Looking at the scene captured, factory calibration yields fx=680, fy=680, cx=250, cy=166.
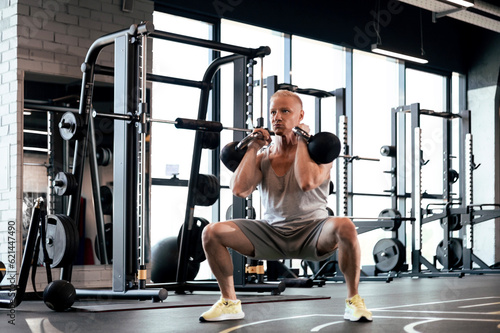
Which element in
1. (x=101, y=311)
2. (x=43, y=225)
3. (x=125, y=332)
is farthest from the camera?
(x=43, y=225)

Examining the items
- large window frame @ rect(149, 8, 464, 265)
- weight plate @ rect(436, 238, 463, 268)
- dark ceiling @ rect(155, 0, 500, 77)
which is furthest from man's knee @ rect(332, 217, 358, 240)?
weight plate @ rect(436, 238, 463, 268)

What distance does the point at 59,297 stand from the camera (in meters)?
3.70

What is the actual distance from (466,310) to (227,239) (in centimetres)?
152

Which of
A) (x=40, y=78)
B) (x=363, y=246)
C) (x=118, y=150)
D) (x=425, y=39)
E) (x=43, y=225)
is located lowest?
(x=363, y=246)

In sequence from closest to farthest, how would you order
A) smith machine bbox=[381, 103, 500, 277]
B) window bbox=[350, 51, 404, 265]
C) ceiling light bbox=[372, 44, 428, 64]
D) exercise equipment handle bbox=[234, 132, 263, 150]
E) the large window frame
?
exercise equipment handle bbox=[234, 132, 263, 150], the large window frame, ceiling light bbox=[372, 44, 428, 64], smith machine bbox=[381, 103, 500, 277], window bbox=[350, 51, 404, 265]

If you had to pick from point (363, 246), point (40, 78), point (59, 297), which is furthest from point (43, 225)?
point (363, 246)

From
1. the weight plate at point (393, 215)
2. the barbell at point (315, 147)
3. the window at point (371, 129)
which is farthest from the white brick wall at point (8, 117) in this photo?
the window at point (371, 129)

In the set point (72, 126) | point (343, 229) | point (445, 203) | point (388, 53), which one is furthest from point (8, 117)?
point (445, 203)

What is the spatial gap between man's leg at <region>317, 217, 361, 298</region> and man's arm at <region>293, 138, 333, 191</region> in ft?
0.57

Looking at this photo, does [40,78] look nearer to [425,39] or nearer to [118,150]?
[118,150]

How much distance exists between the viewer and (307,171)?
2920mm

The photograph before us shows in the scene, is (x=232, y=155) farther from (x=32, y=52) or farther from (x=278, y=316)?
(x=32, y=52)

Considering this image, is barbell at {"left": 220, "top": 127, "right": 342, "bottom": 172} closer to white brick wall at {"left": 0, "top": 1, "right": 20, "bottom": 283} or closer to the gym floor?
the gym floor

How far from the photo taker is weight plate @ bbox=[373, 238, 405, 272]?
7898 mm
